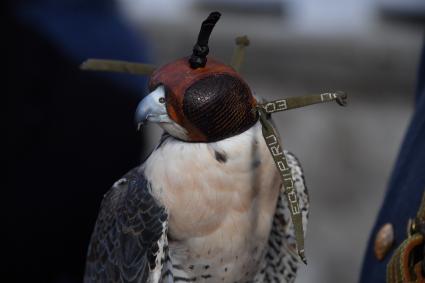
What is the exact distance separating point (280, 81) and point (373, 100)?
420 millimetres

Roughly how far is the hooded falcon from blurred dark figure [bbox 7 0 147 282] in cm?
88

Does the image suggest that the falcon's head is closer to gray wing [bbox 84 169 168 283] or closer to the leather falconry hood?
the leather falconry hood

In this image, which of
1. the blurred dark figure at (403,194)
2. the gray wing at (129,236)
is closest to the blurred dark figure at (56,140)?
the gray wing at (129,236)

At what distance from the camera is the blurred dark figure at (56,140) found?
220 centimetres

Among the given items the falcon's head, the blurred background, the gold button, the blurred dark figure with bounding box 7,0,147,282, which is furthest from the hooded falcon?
the blurred background

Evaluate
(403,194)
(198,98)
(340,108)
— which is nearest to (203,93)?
(198,98)

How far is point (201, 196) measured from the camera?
115 cm

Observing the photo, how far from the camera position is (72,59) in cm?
234

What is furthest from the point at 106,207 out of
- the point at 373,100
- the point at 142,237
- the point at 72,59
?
the point at 373,100

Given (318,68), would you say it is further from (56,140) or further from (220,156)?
(220,156)

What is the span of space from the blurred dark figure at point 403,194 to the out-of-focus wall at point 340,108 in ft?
7.29

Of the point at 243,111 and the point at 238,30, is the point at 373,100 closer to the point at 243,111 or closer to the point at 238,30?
the point at 238,30

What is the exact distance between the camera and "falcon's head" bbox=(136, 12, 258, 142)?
3.47 feet

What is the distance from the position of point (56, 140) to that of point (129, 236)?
1037mm
